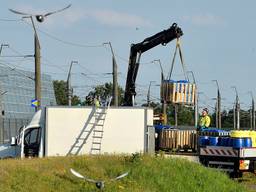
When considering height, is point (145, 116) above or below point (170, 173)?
above

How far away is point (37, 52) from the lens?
4053 centimetres

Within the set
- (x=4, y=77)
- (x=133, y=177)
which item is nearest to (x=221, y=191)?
(x=133, y=177)

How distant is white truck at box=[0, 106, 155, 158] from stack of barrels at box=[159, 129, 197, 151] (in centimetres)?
117

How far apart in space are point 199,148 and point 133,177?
10.1 m

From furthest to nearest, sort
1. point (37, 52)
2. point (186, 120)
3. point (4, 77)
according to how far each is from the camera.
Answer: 1. point (186, 120)
2. point (4, 77)
3. point (37, 52)

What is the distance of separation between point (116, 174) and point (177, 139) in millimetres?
10653

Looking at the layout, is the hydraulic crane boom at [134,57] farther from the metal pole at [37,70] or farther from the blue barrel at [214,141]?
the metal pole at [37,70]

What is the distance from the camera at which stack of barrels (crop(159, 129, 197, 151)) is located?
2683 cm

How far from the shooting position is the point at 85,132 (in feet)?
84.8

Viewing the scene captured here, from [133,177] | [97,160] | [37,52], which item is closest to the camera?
[133,177]

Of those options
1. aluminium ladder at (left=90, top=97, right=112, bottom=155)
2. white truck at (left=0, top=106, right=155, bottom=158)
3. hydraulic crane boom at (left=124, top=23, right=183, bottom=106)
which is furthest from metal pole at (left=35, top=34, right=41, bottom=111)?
aluminium ladder at (left=90, top=97, right=112, bottom=155)

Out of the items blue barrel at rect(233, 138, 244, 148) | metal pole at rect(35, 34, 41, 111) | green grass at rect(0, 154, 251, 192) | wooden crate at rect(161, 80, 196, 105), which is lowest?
green grass at rect(0, 154, 251, 192)

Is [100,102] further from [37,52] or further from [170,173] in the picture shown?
[37,52]

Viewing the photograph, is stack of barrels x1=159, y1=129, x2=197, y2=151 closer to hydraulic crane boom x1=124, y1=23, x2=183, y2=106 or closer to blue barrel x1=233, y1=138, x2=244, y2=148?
blue barrel x1=233, y1=138, x2=244, y2=148
